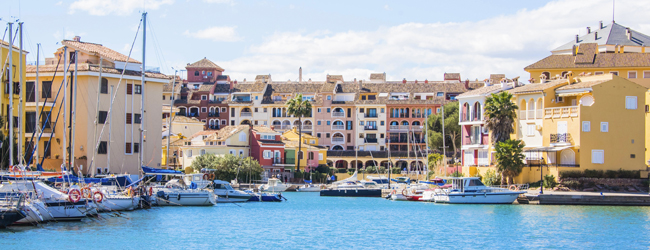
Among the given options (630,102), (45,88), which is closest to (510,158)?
(630,102)

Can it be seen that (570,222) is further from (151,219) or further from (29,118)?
(29,118)

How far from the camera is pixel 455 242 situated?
40844 mm

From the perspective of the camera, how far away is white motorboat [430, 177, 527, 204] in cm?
6262

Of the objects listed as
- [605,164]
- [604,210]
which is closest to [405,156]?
[605,164]

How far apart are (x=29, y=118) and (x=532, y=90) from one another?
4648 centimetres

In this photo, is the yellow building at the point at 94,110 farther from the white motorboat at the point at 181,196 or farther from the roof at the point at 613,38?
the roof at the point at 613,38

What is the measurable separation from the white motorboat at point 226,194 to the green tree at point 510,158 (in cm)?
2353

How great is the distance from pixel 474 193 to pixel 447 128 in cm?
4704

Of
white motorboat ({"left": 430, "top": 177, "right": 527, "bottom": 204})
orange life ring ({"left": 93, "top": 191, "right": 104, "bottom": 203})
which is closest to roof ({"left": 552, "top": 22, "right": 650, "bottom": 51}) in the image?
white motorboat ({"left": 430, "top": 177, "right": 527, "bottom": 204})

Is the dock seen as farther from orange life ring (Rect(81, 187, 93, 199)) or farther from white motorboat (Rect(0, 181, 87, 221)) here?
white motorboat (Rect(0, 181, 87, 221))

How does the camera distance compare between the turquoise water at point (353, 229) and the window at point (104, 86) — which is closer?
the turquoise water at point (353, 229)

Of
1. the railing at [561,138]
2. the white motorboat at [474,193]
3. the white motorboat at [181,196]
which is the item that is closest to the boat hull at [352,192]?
the white motorboat at [474,193]

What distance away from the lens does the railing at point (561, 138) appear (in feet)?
216

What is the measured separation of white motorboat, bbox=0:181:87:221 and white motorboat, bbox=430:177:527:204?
32397mm
